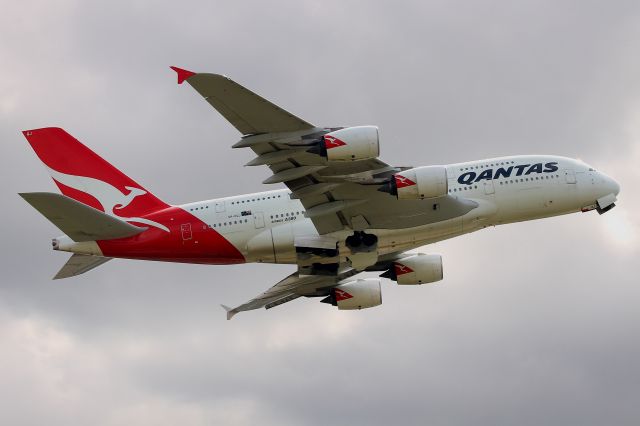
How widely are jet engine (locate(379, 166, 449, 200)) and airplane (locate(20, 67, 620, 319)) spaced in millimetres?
47

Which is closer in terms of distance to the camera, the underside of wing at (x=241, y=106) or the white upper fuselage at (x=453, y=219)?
the underside of wing at (x=241, y=106)

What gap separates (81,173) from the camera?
67812mm

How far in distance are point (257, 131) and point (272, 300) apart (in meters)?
18.8

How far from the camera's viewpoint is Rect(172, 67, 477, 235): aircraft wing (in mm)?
54312

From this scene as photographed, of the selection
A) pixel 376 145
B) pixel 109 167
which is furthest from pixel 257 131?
pixel 109 167

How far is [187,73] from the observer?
5197 centimetres

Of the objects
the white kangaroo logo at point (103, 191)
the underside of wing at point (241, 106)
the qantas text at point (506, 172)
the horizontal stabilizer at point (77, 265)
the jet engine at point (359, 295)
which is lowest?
the jet engine at point (359, 295)

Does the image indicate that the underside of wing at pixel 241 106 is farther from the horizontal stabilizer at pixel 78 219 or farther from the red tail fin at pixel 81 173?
the red tail fin at pixel 81 173

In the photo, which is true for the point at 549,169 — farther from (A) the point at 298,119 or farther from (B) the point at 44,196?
(B) the point at 44,196

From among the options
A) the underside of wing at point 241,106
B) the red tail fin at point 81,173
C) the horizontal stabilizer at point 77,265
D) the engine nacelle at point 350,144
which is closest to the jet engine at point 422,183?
the engine nacelle at point 350,144

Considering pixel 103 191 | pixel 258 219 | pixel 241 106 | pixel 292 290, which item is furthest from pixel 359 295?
pixel 241 106

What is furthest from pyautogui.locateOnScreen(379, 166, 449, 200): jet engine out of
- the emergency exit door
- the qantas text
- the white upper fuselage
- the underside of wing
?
the emergency exit door

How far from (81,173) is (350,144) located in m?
18.4

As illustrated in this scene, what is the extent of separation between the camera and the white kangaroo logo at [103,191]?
6669cm
